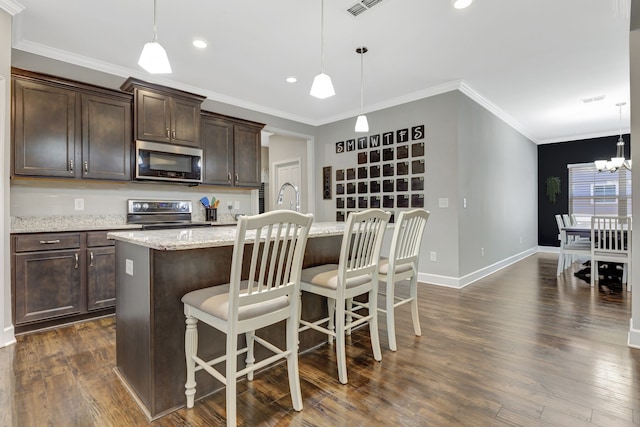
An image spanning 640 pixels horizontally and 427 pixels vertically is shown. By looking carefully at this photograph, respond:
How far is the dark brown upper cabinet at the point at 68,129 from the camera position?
285cm

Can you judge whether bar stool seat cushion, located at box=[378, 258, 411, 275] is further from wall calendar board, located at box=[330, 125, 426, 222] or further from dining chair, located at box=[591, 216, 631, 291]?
dining chair, located at box=[591, 216, 631, 291]

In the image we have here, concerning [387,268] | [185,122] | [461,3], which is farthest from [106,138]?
[461,3]

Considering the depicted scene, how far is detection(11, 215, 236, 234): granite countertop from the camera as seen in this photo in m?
2.87

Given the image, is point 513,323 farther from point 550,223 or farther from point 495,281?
point 550,223

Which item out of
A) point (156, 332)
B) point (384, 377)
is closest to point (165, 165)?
Answer: point (156, 332)

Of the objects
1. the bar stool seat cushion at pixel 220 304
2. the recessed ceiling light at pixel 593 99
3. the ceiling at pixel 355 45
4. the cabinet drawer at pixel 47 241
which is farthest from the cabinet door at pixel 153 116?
the recessed ceiling light at pixel 593 99

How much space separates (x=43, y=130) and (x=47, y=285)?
4.62 ft

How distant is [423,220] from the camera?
8.45ft

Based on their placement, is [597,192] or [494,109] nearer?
[494,109]

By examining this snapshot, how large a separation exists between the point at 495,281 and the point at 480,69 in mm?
2854

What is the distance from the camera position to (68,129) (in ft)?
10.1

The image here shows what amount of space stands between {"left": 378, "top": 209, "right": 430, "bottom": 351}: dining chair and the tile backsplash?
2.93 meters

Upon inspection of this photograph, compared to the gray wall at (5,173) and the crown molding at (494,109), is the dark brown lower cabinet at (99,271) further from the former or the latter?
the crown molding at (494,109)

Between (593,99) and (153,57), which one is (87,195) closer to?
(153,57)
